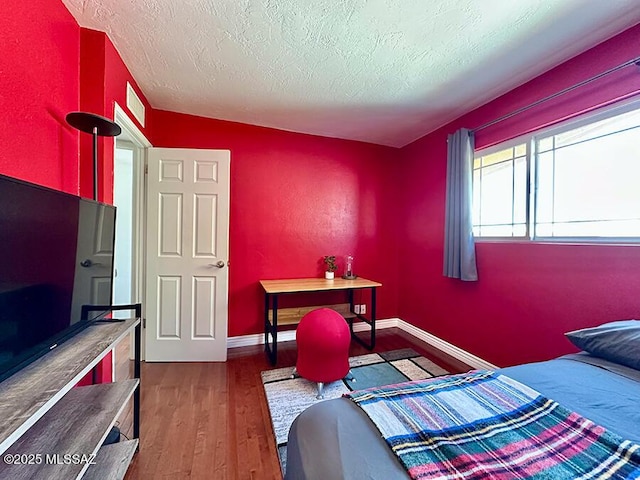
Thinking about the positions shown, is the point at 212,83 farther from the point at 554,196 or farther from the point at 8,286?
the point at 554,196

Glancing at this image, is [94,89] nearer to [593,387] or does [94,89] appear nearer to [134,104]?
[134,104]

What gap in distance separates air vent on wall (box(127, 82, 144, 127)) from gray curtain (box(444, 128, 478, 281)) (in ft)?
9.34

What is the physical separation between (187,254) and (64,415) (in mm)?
1600

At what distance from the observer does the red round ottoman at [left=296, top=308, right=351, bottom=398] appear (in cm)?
207

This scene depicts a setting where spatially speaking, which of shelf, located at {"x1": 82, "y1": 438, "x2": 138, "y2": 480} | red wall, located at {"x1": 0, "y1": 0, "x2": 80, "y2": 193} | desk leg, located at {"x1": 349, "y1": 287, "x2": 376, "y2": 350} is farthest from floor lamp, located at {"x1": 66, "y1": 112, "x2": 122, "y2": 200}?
desk leg, located at {"x1": 349, "y1": 287, "x2": 376, "y2": 350}

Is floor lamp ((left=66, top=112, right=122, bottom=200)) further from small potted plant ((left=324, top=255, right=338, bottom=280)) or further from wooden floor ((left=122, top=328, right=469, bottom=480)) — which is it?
small potted plant ((left=324, top=255, right=338, bottom=280))

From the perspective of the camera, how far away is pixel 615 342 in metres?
1.30

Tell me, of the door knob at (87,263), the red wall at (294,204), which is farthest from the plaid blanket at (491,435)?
the red wall at (294,204)

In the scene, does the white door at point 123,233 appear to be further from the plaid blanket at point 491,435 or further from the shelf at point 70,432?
the plaid blanket at point 491,435

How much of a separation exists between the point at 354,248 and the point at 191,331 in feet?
6.72

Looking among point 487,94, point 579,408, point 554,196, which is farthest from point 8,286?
point 487,94

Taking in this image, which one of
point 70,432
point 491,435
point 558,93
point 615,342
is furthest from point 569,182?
Answer: point 70,432

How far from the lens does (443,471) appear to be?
70cm

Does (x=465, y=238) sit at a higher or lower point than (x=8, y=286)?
higher
